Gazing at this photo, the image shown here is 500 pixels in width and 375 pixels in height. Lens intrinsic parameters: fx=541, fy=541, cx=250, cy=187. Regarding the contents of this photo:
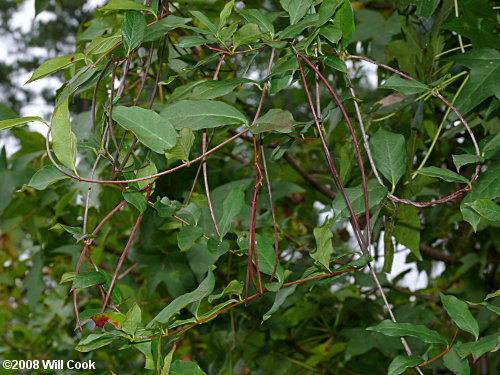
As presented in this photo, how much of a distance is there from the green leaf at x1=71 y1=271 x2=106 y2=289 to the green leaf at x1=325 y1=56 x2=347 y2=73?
229mm

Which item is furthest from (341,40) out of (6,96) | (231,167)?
(6,96)

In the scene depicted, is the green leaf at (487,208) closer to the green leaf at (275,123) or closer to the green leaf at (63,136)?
the green leaf at (275,123)

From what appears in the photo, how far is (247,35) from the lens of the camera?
39 cm

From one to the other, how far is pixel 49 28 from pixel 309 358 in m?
6.30

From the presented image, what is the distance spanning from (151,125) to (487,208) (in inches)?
9.6

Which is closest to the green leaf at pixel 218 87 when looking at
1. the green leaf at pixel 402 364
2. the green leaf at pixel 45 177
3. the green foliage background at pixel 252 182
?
the green foliage background at pixel 252 182

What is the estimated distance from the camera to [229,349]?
0.88 meters

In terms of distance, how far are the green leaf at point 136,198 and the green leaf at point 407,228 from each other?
0.32 m

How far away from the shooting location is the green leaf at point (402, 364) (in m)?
0.37

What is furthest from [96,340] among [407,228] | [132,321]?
[407,228]

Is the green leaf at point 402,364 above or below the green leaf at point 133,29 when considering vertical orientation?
below

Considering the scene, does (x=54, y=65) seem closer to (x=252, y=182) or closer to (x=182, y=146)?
(x=182, y=146)

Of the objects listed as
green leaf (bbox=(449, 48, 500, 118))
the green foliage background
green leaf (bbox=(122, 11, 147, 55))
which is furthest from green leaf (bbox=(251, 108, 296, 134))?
green leaf (bbox=(449, 48, 500, 118))

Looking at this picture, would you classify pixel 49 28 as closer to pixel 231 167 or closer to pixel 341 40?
pixel 231 167
